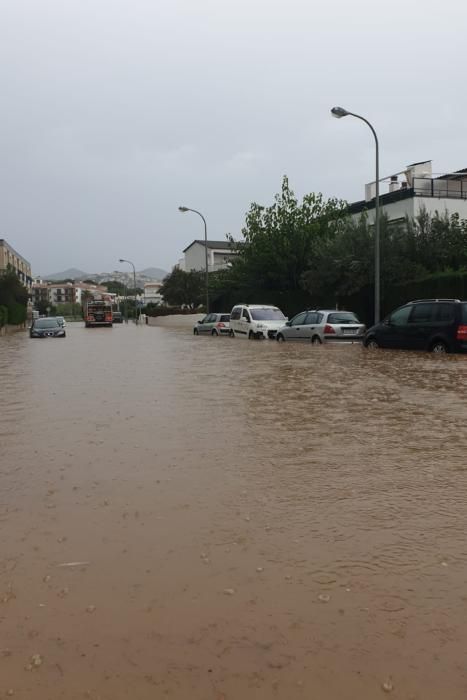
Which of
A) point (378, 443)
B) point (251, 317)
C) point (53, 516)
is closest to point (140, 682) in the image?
point (53, 516)

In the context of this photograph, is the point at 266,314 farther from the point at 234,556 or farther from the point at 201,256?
the point at 201,256

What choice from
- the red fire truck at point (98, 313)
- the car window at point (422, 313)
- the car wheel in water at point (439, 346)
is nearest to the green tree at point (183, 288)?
the red fire truck at point (98, 313)

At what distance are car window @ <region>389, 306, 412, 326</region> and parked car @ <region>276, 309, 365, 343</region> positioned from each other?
3.52 meters

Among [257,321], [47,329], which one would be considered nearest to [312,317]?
[257,321]

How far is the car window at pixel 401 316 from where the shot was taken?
62.5 feet

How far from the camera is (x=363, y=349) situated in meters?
21.0

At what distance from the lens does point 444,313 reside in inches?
695

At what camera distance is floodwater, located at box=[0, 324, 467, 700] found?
2.81 metres

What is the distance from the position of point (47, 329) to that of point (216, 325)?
37.9 ft

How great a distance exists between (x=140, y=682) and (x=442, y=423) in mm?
6488

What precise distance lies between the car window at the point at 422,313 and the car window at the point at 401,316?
0.18 metres

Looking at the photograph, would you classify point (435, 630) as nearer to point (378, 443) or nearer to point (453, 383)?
point (378, 443)

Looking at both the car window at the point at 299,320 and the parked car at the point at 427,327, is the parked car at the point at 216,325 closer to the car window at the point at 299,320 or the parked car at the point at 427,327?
the car window at the point at 299,320

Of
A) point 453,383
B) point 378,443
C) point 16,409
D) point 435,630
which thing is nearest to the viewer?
point 435,630
